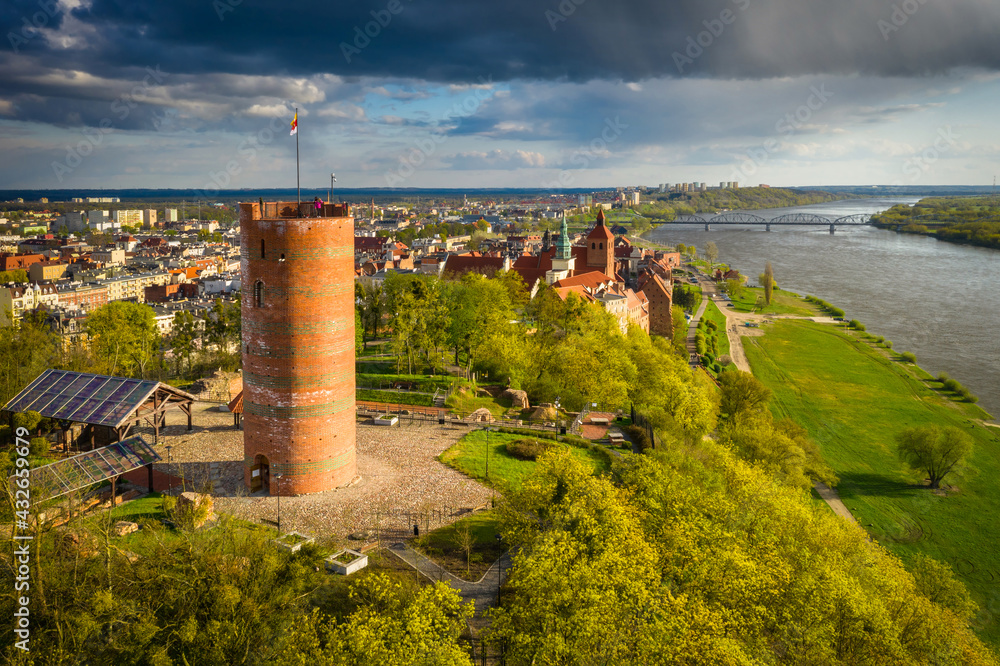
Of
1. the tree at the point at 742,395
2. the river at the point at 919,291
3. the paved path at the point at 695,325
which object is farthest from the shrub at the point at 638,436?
the river at the point at 919,291

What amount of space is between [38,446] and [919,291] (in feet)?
422

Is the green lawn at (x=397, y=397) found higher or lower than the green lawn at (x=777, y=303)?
higher

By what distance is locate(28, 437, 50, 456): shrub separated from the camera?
120 feet

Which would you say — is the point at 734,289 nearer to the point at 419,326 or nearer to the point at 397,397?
the point at 419,326

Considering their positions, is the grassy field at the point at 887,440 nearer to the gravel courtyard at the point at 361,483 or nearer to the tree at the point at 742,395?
the tree at the point at 742,395

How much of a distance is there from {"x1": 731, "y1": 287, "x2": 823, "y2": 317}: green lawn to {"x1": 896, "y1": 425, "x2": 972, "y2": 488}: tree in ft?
202

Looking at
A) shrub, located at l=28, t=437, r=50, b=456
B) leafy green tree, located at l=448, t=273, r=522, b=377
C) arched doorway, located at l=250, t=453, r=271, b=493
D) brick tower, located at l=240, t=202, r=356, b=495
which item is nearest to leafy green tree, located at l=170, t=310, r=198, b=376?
leafy green tree, located at l=448, t=273, r=522, b=377

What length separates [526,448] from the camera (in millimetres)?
42594

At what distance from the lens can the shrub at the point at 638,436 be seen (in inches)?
1913

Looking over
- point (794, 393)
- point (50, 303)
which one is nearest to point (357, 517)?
A: point (794, 393)

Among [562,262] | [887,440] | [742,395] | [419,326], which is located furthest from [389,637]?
[562,262]

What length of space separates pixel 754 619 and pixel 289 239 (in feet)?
78.2

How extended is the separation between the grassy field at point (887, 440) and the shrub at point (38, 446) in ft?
158

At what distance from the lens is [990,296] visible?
114 metres
